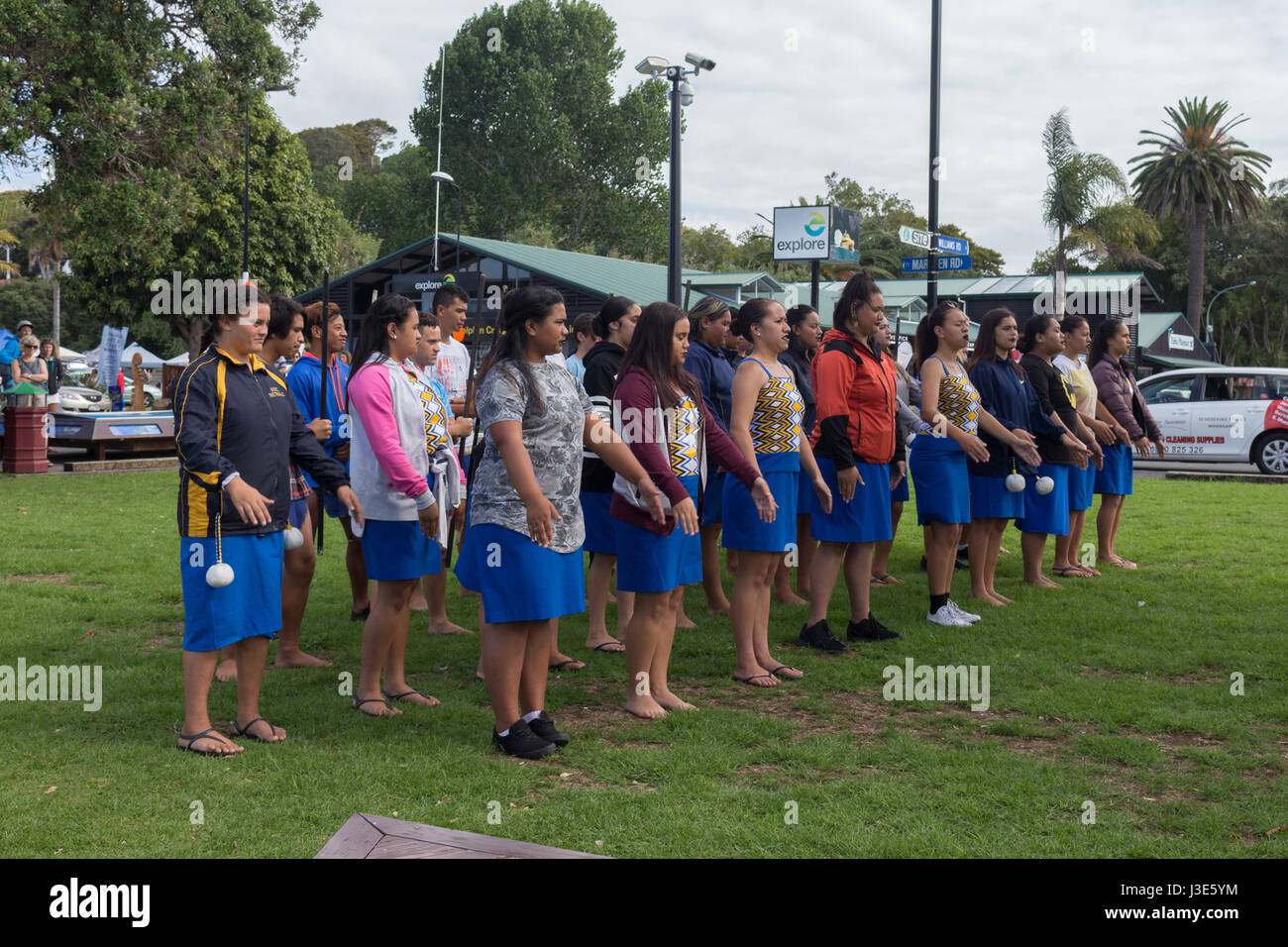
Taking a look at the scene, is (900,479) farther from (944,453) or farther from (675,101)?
(675,101)

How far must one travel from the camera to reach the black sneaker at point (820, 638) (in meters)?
6.87

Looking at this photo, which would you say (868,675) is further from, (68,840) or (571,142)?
(571,142)

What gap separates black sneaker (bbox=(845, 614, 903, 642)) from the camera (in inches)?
282

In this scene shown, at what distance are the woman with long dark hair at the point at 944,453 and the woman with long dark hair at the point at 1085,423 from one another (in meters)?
2.00

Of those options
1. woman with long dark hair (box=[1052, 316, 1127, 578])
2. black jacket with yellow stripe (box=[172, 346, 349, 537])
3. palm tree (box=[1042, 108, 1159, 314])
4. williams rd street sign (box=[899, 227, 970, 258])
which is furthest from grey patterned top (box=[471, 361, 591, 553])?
palm tree (box=[1042, 108, 1159, 314])

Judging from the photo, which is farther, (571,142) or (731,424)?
(571,142)

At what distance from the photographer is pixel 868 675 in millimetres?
6363

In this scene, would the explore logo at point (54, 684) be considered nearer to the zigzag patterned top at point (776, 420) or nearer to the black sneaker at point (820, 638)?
the zigzag patterned top at point (776, 420)

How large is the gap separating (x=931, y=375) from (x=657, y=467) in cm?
317

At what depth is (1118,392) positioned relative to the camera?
9891 mm

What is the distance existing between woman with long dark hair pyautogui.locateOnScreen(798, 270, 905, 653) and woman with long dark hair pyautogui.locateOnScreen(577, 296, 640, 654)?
3.88 ft

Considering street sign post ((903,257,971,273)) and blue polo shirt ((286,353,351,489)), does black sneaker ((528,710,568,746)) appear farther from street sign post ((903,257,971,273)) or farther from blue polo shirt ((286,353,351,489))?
street sign post ((903,257,971,273))

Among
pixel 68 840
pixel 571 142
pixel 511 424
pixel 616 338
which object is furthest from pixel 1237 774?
pixel 571 142

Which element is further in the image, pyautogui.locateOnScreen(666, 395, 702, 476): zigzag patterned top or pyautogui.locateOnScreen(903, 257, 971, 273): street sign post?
pyautogui.locateOnScreen(903, 257, 971, 273): street sign post
